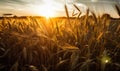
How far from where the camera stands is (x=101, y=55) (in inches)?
75.7

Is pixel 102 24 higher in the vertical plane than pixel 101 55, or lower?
higher

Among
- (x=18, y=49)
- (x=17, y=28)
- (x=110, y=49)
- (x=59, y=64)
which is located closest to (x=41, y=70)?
(x=59, y=64)

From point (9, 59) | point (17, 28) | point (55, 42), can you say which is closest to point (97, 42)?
point (55, 42)

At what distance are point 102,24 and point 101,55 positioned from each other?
465 mm

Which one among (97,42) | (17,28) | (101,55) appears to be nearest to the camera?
(101,55)

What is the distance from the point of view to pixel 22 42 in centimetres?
220

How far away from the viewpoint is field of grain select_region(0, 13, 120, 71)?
71.8 inches

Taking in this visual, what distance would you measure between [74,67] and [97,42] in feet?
1.47

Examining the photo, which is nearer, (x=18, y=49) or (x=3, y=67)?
(x=3, y=67)

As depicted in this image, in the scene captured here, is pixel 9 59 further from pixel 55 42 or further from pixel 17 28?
pixel 17 28

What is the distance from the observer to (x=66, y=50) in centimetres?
192

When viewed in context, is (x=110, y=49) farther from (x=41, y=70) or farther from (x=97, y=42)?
(x=41, y=70)

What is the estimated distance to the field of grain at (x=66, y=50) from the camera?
1.82 meters

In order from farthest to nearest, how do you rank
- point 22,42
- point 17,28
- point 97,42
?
point 17,28, point 22,42, point 97,42
